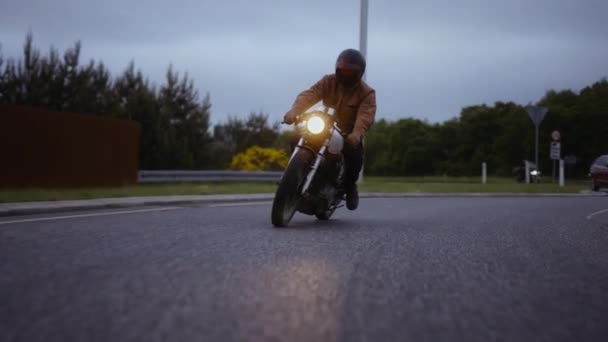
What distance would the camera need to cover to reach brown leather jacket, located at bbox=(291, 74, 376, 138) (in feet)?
24.3

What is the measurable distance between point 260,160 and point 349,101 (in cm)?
2593

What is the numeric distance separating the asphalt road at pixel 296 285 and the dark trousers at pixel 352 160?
141 cm

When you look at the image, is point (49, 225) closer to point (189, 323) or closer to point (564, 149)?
point (189, 323)

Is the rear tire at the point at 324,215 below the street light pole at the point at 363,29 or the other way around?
below

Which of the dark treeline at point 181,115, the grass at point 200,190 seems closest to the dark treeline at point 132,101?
the dark treeline at point 181,115

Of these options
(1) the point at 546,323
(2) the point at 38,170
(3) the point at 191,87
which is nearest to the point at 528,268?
(1) the point at 546,323

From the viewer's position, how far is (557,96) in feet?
184

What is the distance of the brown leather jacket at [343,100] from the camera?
24.3 ft

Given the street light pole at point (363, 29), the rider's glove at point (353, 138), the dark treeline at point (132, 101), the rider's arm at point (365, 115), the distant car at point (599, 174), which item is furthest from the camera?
the dark treeline at point (132, 101)

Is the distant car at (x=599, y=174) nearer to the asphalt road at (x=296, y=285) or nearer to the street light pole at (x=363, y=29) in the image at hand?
the street light pole at (x=363, y=29)

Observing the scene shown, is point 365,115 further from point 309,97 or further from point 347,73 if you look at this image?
point 309,97

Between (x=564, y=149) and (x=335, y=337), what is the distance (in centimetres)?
5089

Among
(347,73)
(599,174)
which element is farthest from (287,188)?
(599,174)

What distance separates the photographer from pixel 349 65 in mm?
7207
